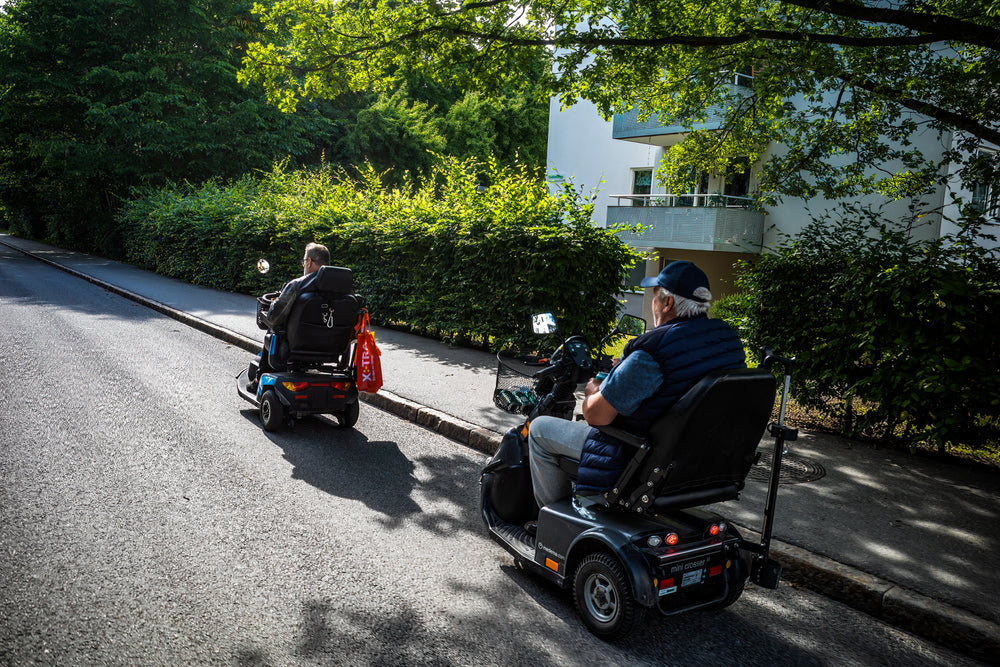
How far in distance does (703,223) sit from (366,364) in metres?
14.7

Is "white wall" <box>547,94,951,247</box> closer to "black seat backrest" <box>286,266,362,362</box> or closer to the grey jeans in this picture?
"black seat backrest" <box>286,266,362,362</box>

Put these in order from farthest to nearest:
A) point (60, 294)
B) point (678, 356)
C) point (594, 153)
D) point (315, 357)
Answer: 1. point (594, 153)
2. point (60, 294)
3. point (315, 357)
4. point (678, 356)

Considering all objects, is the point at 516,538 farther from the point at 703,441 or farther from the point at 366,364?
the point at 366,364

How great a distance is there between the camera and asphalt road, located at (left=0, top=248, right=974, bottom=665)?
3.20 metres

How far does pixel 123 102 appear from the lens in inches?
1188

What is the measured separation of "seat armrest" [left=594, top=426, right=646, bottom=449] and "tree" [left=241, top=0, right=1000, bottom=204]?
5.75 metres

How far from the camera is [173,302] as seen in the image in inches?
645

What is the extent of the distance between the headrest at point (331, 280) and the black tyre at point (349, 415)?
111cm

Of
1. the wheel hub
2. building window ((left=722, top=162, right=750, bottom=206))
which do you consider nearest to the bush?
the wheel hub

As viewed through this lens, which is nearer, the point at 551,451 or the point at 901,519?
the point at 551,451

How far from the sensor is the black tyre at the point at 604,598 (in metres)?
3.24

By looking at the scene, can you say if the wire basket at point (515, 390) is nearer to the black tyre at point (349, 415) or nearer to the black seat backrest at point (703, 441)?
the black seat backrest at point (703, 441)

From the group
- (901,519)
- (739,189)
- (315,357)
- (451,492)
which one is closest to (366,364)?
(315,357)

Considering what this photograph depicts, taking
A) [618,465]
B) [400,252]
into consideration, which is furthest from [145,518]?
[400,252]
